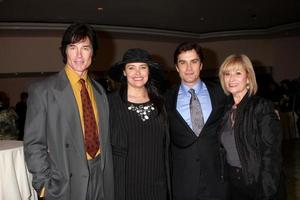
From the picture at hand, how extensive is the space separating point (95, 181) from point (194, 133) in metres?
0.75

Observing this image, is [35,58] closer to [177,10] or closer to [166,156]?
[177,10]

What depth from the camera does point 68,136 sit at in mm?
1989

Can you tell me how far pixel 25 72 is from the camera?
26.8 ft

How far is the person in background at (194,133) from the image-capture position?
2350 millimetres

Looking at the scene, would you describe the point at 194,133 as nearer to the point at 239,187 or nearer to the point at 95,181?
the point at 239,187

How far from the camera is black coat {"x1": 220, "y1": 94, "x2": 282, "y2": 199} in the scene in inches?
82.7

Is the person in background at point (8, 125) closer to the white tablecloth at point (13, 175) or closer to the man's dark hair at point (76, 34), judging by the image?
the white tablecloth at point (13, 175)

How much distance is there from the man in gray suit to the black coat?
87 cm

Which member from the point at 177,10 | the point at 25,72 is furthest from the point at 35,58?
the point at 177,10

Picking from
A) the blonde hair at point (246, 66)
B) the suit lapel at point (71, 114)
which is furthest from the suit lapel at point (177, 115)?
the suit lapel at point (71, 114)

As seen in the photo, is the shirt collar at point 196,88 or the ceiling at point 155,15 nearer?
the shirt collar at point 196,88

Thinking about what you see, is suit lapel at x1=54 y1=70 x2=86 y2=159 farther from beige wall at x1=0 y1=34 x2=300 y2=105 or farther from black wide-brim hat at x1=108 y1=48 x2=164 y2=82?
beige wall at x1=0 y1=34 x2=300 y2=105

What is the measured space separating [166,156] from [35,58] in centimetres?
672

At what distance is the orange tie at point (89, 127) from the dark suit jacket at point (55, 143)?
0.19ft
